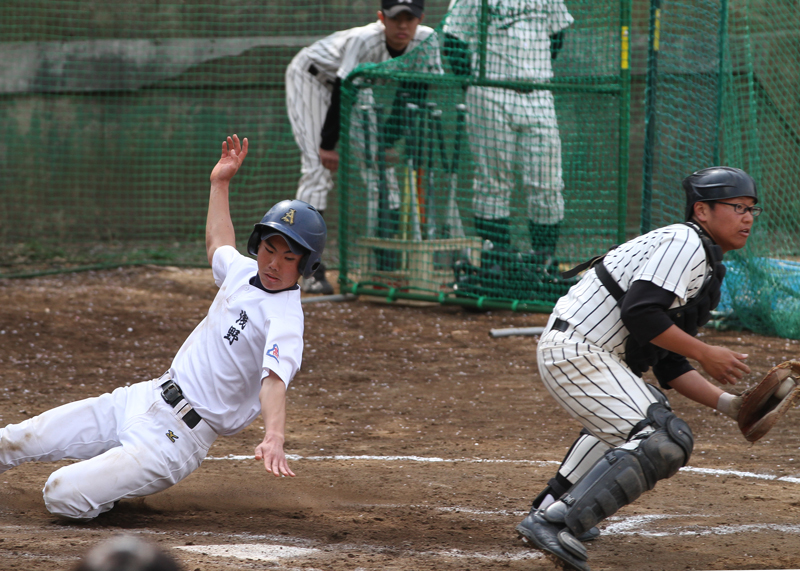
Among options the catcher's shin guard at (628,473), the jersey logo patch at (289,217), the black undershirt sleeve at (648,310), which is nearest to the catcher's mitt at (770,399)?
the catcher's shin guard at (628,473)

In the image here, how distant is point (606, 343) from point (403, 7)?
4.94 m

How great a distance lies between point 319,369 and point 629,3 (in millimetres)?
3653

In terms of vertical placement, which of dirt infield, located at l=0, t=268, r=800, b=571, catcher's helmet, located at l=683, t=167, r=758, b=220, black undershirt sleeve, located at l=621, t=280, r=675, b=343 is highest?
catcher's helmet, located at l=683, t=167, r=758, b=220

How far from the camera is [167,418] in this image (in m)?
3.49

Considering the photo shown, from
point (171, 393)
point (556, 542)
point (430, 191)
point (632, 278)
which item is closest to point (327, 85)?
point (430, 191)

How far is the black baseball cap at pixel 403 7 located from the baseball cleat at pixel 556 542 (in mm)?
5229

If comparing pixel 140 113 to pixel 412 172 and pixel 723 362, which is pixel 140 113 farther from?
pixel 723 362

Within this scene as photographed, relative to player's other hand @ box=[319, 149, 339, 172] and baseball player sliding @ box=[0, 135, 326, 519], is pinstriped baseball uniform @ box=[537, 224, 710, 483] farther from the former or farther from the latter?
player's other hand @ box=[319, 149, 339, 172]

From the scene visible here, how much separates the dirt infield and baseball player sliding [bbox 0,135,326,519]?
189 mm

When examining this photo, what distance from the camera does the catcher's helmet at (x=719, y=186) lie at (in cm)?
313

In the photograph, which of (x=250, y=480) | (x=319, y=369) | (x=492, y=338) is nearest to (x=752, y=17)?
(x=492, y=338)

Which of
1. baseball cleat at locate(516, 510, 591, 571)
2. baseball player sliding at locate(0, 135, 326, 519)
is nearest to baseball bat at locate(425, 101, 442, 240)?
baseball player sliding at locate(0, 135, 326, 519)

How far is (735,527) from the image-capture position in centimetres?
354

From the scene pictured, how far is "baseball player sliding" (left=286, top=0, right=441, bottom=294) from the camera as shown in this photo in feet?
25.6
